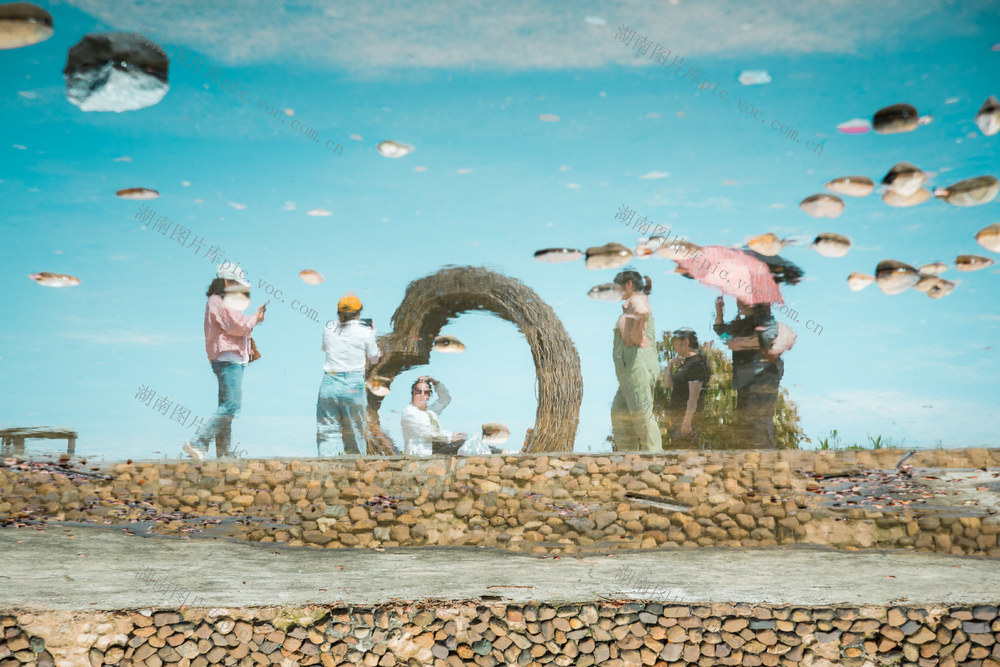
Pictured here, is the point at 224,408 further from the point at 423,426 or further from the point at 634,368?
the point at 634,368

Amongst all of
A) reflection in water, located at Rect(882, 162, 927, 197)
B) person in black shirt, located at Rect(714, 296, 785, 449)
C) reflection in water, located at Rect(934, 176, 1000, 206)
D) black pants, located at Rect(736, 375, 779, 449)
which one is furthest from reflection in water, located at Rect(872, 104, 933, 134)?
black pants, located at Rect(736, 375, 779, 449)

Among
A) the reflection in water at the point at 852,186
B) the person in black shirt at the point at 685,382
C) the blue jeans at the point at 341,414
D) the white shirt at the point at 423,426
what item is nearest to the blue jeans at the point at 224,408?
the blue jeans at the point at 341,414

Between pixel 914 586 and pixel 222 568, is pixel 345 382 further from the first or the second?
pixel 914 586

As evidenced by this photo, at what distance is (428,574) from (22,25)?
242 cm

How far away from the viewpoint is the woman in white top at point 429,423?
2.88 meters

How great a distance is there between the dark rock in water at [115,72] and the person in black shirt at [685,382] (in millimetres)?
2364

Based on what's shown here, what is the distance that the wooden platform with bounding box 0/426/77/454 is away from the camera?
2900 mm

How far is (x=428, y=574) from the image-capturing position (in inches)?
85.3

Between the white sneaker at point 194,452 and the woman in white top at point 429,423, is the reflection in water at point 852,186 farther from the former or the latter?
the white sneaker at point 194,452

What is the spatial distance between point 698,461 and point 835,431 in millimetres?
588

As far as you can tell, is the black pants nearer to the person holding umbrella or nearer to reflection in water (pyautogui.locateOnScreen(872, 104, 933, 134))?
the person holding umbrella

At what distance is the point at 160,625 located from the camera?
1.73 metres

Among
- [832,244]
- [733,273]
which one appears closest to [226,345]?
[733,273]

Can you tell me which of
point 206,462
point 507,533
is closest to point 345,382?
point 206,462
